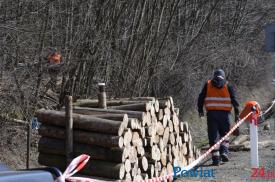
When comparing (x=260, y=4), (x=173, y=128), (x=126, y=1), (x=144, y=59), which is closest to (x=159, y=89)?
(x=144, y=59)

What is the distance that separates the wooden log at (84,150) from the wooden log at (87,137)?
84 millimetres

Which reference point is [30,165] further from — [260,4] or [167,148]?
[260,4]

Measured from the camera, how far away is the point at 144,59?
16047 millimetres

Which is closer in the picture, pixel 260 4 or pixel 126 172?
pixel 126 172

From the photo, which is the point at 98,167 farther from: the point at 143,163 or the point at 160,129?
the point at 160,129

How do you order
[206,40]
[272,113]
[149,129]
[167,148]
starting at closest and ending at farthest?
[149,129] → [167,148] → [206,40] → [272,113]

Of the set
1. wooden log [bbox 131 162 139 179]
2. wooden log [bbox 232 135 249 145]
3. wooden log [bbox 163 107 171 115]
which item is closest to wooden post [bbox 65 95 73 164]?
wooden log [bbox 131 162 139 179]

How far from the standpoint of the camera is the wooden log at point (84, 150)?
9117mm

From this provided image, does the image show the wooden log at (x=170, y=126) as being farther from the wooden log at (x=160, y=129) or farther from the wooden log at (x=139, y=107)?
the wooden log at (x=139, y=107)

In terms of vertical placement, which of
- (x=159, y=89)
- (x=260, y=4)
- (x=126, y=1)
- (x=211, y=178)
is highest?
(x=260, y=4)

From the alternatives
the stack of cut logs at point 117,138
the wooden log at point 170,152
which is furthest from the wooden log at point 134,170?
the wooden log at point 170,152

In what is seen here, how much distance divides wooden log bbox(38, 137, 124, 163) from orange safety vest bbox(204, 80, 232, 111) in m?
3.85

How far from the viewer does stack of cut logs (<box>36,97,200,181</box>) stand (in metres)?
9.11

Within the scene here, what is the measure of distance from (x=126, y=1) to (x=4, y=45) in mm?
4737
